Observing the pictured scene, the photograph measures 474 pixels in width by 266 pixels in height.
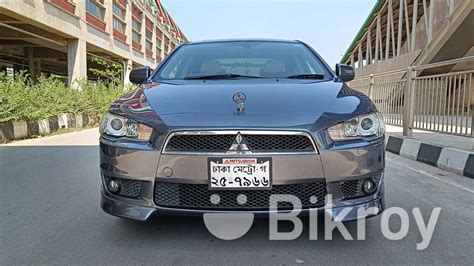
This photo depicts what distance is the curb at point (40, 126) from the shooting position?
25.6 ft

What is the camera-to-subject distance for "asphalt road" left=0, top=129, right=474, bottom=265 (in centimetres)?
231

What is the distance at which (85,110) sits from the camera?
12.4 metres

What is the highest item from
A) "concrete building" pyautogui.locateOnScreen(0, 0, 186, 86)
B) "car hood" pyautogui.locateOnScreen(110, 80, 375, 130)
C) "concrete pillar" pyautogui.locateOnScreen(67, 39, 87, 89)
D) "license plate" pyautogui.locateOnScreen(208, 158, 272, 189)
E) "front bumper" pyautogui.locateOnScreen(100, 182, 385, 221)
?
"concrete building" pyautogui.locateOnScreen(0, 0, 186, 86)

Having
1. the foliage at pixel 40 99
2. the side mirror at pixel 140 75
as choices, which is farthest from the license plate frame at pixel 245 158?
the foliage at pixel 40 99

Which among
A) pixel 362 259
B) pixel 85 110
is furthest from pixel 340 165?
pixel 85 110

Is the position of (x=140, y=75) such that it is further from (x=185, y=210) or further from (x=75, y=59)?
(x=75, y=59)

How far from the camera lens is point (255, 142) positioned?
2.27m

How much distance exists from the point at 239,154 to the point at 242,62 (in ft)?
5.11

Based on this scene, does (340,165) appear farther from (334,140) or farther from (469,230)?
(469,230)

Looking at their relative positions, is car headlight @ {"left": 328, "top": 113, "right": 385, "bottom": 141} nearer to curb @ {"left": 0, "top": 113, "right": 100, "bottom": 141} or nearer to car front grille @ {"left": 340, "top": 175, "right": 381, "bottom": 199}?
car front grille @ {"left": 340, "top": 175, "right": 381, "bottom": 199}

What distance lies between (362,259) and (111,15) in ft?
75.2

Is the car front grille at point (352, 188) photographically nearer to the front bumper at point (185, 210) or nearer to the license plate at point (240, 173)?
the front bumper at point (185, 210)

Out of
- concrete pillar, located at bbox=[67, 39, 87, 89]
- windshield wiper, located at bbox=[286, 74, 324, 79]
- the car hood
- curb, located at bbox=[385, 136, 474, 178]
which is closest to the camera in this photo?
the car hood

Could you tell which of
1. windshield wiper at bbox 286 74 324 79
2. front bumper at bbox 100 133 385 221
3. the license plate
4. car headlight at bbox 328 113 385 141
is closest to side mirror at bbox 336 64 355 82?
windshield wiper at bbox 286 74 324 79
